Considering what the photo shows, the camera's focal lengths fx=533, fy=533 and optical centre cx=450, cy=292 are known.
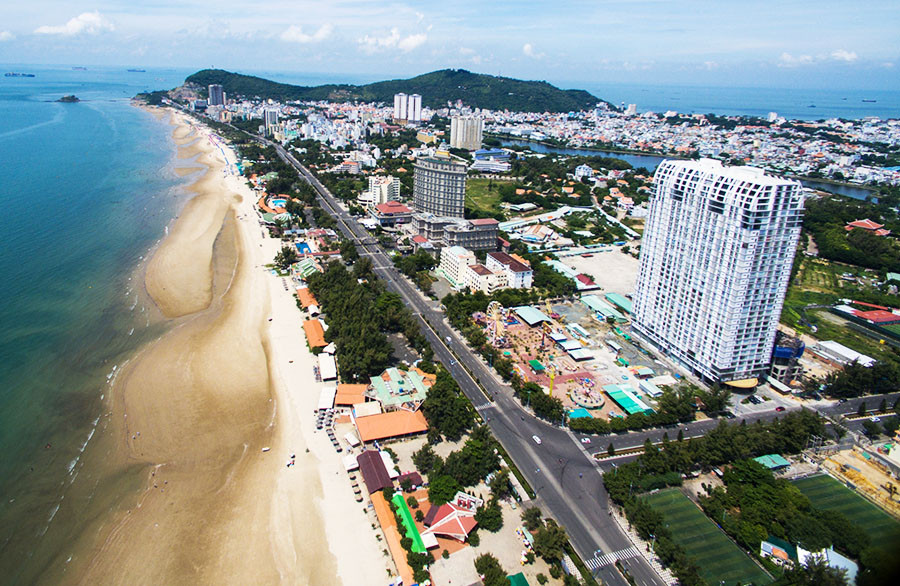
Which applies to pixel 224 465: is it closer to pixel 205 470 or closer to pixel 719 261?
pixel 205 470

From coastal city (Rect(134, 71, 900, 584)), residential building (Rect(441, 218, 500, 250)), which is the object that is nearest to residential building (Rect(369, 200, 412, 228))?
coastal city (Rect(134, 71, 900, 584))

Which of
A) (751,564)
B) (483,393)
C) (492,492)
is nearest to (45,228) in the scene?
(483,393)

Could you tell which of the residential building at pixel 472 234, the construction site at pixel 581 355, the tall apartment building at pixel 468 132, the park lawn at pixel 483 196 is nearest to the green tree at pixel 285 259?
the residential building at pixel 472 234

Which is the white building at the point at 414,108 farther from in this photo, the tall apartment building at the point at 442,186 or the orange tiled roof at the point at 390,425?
the orange tiled roof at the point at 390,425

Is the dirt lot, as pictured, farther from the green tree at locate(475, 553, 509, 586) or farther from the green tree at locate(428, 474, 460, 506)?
the green tree at locate(475, 553, 509, 586)

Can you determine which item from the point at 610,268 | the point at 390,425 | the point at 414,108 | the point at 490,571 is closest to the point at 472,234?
the point at 610,268
